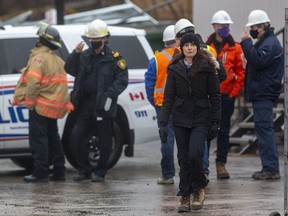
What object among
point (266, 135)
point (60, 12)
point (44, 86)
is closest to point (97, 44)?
point (44, 86)

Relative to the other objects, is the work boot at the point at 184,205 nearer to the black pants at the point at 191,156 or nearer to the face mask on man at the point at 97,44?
the black pants at the point at 191,156

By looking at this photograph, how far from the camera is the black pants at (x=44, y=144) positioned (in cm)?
1432

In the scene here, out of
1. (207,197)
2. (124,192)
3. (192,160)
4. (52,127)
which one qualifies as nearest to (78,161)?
(52,127)

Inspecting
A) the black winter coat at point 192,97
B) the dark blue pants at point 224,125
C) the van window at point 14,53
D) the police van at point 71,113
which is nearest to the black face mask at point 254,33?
the dark blue pants at point 224,125

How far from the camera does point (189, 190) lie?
1110 cm

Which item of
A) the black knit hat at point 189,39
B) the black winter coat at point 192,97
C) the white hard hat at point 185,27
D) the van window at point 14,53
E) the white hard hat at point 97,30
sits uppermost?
the black knit hat at point 189,39

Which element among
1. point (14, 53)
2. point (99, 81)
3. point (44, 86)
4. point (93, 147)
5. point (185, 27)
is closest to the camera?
point (185, 27)

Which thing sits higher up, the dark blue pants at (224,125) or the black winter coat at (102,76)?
the black winter coat at (102,76)

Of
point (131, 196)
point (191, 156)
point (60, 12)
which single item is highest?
point (191, 156)

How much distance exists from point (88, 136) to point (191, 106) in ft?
12.1

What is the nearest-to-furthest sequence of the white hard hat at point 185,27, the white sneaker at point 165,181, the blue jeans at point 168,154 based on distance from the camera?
the white hard hat at point 185,27
the blue jeans at point 168,154
the white sneaker at point 165,181

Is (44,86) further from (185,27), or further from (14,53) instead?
(185,27)

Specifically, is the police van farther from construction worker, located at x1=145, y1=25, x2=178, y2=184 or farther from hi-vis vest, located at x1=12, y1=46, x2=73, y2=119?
construction worker, located at x1=145, y1=25, x2=178, y2=184

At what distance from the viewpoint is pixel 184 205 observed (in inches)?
432
